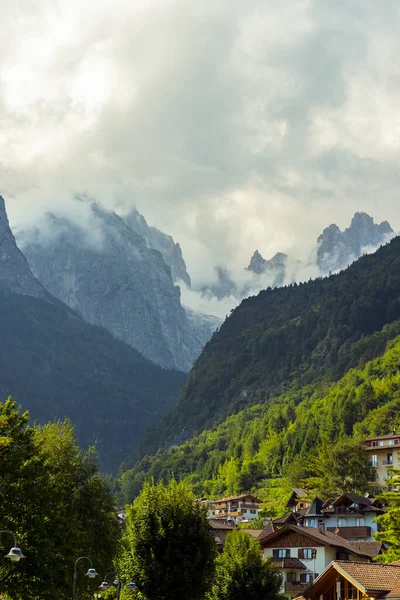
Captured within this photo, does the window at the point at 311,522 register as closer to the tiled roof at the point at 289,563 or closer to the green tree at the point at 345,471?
the tiled roof at the point at 289,563

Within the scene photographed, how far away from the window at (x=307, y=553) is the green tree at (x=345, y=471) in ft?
159

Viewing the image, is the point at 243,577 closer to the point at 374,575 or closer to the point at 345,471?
the point at 374,575

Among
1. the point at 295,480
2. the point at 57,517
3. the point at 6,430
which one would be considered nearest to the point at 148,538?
the point at 57,517

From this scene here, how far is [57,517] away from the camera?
64.9 meters

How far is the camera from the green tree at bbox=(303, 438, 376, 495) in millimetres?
156250

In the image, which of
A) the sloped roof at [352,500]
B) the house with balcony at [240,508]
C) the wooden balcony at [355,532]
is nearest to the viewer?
the wooden balcony at [355,532]

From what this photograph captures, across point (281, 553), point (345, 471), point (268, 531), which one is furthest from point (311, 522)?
point (345, 471)

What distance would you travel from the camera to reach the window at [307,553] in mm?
106625

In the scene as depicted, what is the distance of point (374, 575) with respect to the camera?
5428 cm

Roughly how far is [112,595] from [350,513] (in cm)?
5221

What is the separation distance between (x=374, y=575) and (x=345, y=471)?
107m

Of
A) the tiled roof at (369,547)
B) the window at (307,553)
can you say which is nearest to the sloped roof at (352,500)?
the tiled roof at (369,547)

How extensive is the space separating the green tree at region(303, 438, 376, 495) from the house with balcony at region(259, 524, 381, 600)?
4515 centimetres

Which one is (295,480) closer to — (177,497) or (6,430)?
(177,497)
